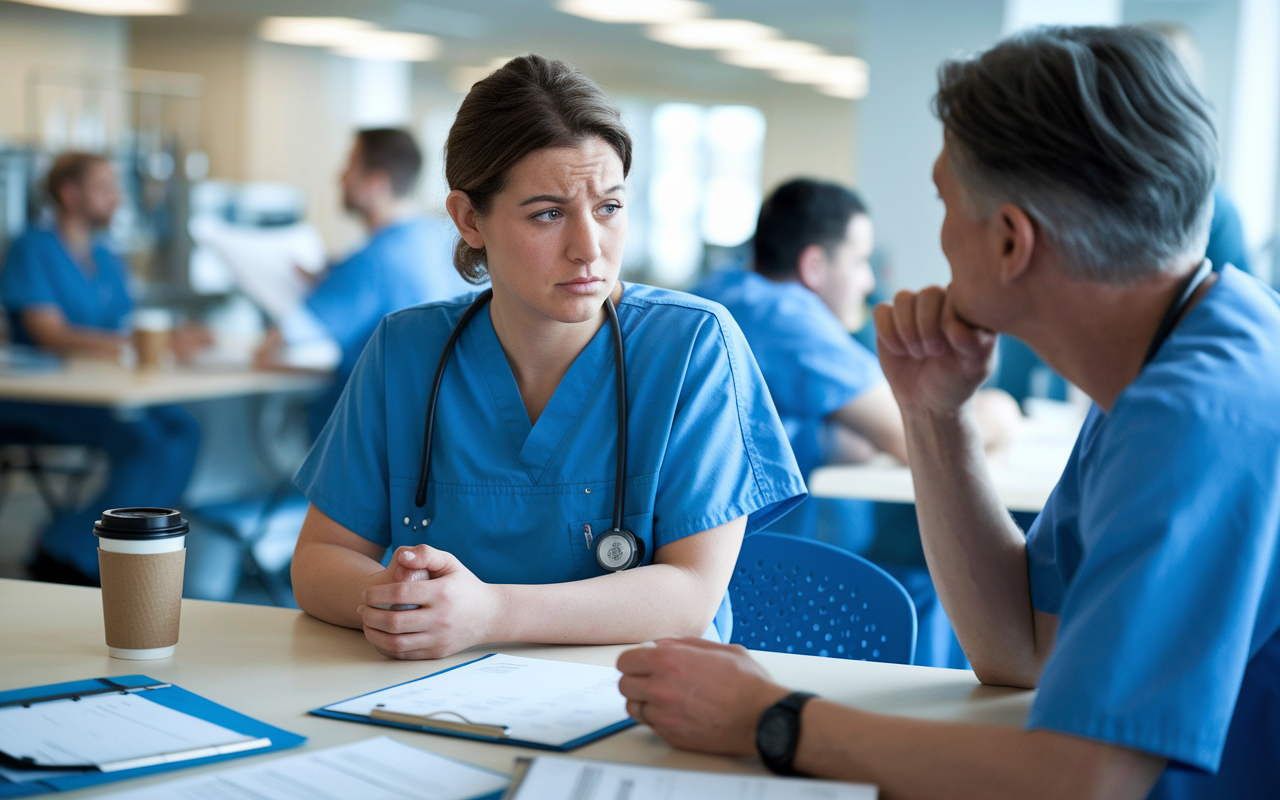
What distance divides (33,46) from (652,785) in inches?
326

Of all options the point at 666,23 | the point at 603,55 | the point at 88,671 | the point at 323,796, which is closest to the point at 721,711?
the point at 323,796

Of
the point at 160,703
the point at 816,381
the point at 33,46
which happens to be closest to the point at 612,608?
the point at 160,703

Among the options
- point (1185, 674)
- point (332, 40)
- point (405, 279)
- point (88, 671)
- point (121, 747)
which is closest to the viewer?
A: point (1185, 674)

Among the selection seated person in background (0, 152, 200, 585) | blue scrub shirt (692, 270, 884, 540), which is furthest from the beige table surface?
seated person in background (0, 152, 200, 585)

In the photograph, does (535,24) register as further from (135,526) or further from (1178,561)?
(1178,561)

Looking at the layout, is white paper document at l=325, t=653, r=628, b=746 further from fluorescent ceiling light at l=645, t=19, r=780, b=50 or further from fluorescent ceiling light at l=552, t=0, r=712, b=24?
fluorescent ceiling light at l=645, t=19, r=780, b=50

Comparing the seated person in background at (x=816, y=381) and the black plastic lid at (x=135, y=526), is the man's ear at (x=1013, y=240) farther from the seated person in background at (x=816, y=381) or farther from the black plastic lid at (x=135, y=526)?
the seated person in background at (x=816, y=381)

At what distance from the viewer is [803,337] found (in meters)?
2.38

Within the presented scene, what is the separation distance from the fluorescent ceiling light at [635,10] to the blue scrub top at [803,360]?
5226 millimetres

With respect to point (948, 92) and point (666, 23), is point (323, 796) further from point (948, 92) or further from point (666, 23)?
point (666, 23)

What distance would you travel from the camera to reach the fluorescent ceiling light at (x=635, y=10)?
723 centimetres

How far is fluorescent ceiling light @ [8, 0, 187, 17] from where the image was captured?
24.5ft

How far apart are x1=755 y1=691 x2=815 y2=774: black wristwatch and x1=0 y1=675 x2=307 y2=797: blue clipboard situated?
1.16 feet

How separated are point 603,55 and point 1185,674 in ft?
32.1
